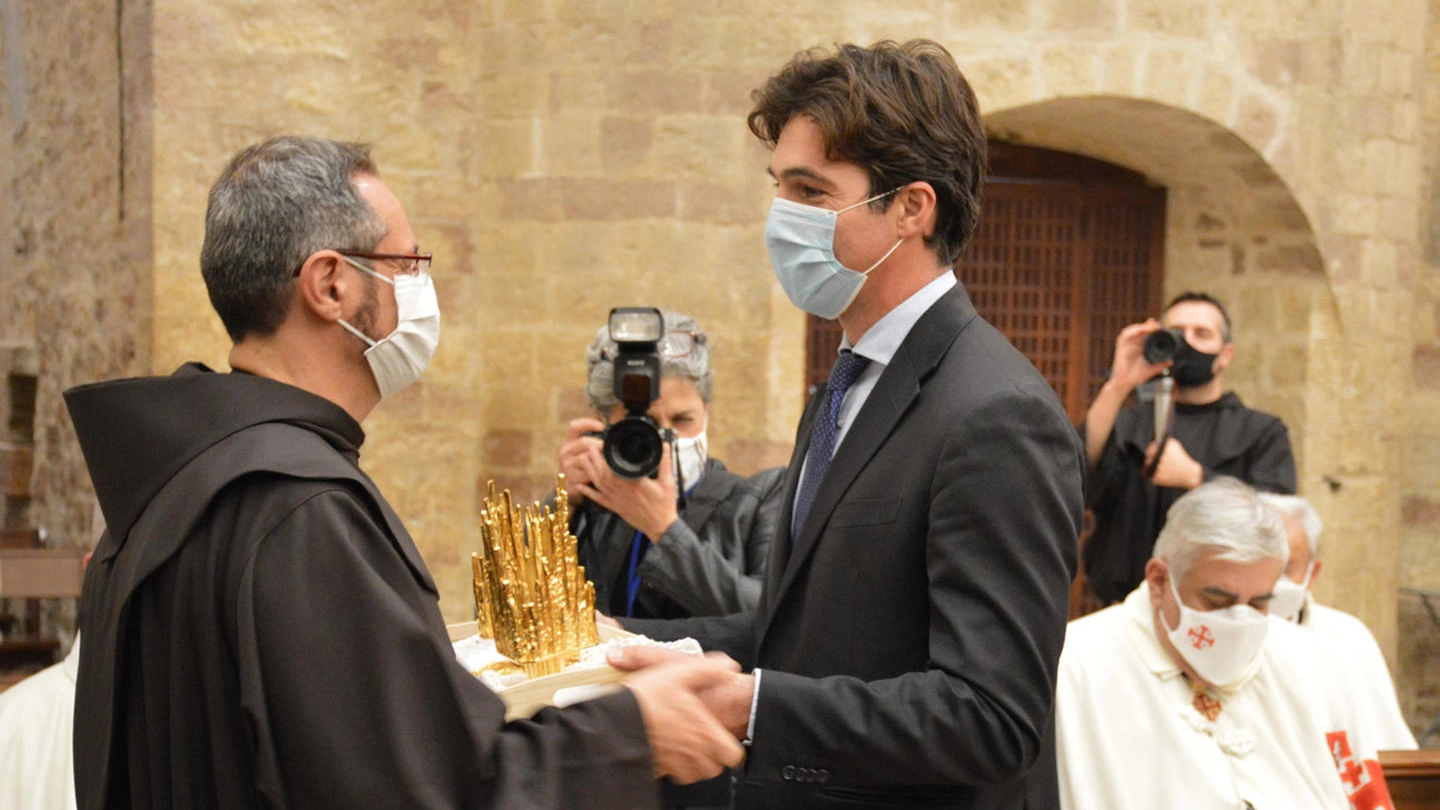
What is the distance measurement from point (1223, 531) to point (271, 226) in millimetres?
2242

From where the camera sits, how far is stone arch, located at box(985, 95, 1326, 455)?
21.3 feet

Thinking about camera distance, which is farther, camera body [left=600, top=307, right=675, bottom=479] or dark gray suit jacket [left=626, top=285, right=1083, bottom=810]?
camera body [left=600, top=307, right=675, bottom=479]

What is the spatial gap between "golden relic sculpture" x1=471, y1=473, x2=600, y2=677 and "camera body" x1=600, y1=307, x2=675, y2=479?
67cm

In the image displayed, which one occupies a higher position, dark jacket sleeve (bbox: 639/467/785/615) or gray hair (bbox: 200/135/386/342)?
gray hair (bbox: 200/135/386/342)

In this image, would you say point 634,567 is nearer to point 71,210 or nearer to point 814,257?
point 814,257

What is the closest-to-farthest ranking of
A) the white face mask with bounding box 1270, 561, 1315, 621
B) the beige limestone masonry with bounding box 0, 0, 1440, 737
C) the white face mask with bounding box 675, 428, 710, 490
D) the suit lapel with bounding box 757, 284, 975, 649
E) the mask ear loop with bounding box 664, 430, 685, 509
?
the suit lapel with bounding box 757, 284, 975, 649 < the mask ear loop with bounding box 664, 430, 685, 509 < the white face mask with bounding box 675, 428, 710, 490 < the white face mask with bounding box 1270, 561, 1315, 621 < the beige limestone masonry with bounding box 0, 0, 1440, 737

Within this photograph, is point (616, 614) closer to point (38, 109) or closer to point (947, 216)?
point (947, 216)

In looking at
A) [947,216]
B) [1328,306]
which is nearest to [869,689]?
[947,216]

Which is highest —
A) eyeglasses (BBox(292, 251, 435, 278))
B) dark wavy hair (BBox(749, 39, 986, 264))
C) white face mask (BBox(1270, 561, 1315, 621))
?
dark wavy hair (BBox(749, 39, 986, 264))

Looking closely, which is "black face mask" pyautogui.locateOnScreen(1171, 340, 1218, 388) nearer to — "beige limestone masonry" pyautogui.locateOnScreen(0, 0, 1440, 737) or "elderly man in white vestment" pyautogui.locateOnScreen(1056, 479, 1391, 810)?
"beige limestone masonry" pyautogui.locateOnScreen(0, 0, 1440, 737)

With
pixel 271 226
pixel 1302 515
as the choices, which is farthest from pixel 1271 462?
pixel 271 226

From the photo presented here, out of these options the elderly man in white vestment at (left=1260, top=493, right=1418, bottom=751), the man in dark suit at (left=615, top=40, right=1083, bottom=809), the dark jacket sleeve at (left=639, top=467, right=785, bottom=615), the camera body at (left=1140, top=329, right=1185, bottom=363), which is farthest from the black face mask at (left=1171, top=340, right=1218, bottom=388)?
the man in dark suit at (left=615, top=40, right=1083, bottom=809)

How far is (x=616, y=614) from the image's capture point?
317 cm

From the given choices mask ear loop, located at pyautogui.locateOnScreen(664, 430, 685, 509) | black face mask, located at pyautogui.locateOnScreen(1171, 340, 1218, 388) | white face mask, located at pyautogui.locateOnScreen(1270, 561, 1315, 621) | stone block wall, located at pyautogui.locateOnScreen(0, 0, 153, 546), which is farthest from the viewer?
stone block wall, located at pyautogui.locateOnScreen(0, 0, 153, 546)
